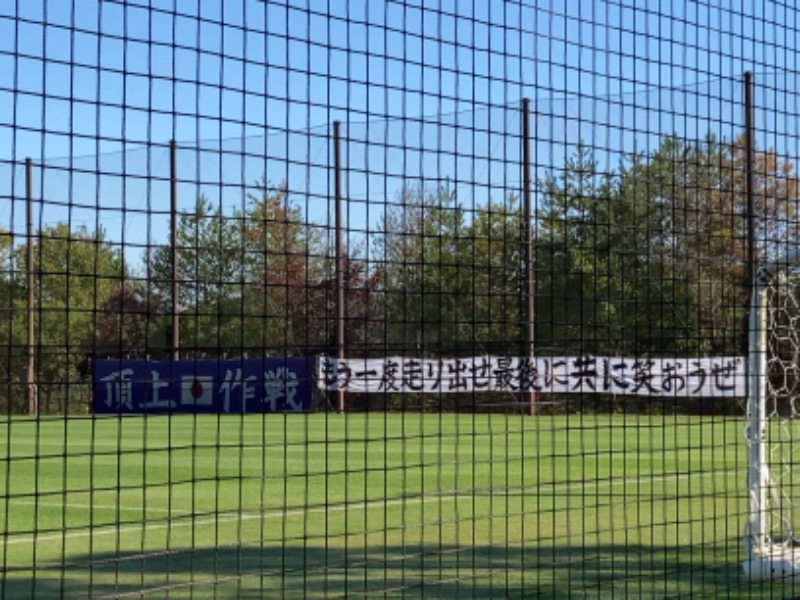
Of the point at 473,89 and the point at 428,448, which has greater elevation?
Answer: the point at 473,89

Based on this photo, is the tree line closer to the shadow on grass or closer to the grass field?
the grass field

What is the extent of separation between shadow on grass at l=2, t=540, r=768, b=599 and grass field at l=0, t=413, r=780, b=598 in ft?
0.07

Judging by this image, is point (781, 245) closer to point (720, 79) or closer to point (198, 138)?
point (720, 79)

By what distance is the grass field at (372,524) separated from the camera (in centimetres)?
550

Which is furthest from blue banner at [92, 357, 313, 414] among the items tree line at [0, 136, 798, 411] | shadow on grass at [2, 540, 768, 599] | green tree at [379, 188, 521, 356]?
shadow on grass at [2, 540, 768, 599]

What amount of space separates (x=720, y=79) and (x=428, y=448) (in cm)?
1345

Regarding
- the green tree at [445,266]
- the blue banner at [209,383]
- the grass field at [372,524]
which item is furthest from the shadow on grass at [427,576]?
the green tree at [445,266]

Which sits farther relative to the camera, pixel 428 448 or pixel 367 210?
pixel 428 448

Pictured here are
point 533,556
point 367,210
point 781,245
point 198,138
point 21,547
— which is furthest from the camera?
point 21,547

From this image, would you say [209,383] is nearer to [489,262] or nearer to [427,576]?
[427,576]

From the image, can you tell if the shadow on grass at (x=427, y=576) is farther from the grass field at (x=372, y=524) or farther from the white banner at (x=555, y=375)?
the white banner at (x=555, y=375)

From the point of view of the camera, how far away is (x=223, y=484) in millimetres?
13961

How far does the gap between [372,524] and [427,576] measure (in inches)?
95.4

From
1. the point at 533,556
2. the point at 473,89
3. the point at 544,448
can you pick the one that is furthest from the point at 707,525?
the point at 544,448
